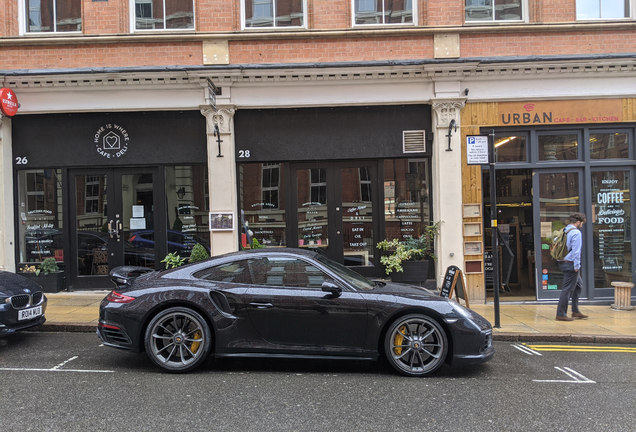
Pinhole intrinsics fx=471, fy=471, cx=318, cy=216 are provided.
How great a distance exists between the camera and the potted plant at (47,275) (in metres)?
9.96

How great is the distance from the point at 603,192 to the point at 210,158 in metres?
8.32

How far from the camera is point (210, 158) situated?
32.7 ft

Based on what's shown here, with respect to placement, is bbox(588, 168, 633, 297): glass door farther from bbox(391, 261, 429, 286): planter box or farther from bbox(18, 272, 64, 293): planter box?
bbox(18, 272, 64, 293): planter box

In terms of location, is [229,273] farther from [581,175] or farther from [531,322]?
[581,175]

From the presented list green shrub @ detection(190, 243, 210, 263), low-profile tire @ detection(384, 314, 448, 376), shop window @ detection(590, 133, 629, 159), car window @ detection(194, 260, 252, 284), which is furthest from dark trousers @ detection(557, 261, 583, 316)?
green shrub @ detection(190, 243, 210, 263)

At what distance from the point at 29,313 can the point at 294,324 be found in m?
3.77

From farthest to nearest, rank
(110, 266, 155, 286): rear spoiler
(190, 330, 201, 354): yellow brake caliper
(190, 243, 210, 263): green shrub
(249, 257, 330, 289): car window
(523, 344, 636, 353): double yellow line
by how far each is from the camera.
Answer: (190, 243, 210, 263): green shrub
(523, 344, 636, 353): double yellow line
(110, 266, 155, 286): rear spoiler
(249, 257, 330, 289): car window
(190, 330, 201, 354): yellow brake caliper

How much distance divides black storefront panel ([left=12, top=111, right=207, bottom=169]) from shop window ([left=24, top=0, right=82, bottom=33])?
2006mm

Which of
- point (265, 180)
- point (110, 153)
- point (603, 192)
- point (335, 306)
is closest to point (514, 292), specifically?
point (603, 192)

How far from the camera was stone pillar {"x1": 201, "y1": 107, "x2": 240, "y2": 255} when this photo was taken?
32.6 ft

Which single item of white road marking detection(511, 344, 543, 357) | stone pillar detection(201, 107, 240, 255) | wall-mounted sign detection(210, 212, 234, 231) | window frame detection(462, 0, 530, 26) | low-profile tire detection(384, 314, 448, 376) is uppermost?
window frame detection(462, 0, 530, 26)

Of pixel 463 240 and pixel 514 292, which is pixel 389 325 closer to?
pixel 463 240

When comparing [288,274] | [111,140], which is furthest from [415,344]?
[111,140]

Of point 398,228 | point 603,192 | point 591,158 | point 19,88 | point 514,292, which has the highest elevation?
point 19,88
